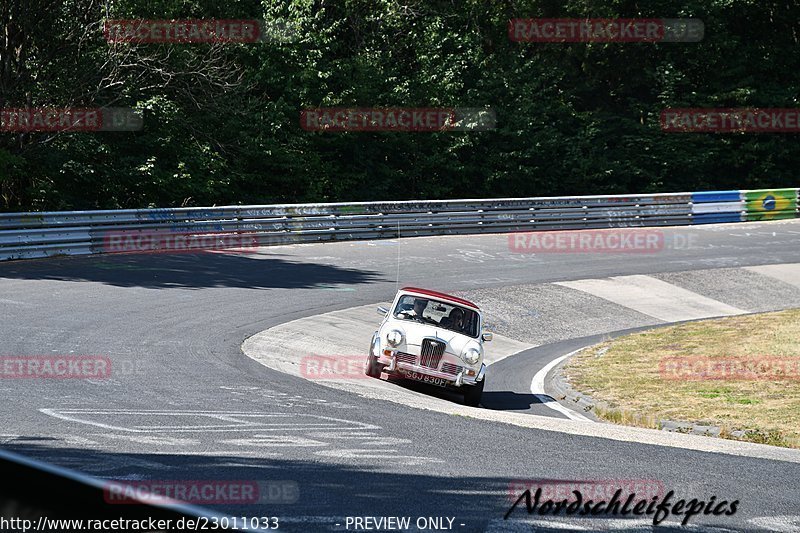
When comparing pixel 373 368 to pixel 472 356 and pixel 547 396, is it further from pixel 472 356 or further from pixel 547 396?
pixel 547 396

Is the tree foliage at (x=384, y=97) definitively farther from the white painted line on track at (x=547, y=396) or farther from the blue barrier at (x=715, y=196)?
the white painted line on track at (x=547, y=396)

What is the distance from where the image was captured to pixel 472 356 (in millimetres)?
13938


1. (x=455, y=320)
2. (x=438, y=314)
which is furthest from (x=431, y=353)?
(x=438, y=314)

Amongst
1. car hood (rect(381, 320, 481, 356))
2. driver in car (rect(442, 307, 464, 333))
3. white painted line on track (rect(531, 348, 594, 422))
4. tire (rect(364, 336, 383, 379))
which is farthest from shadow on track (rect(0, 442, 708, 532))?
driver in car (rect(442, 307, 464, 333))

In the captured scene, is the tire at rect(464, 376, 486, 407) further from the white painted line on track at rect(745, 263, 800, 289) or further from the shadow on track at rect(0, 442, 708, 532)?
the white painted line on track at rect(745, 263, 800, 289)

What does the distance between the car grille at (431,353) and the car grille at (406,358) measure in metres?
0.12

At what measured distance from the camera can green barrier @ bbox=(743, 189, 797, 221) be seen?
3512 cm

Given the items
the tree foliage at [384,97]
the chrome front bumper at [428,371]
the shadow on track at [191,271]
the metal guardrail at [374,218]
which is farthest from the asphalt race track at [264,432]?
the tree foliage at [384,97]

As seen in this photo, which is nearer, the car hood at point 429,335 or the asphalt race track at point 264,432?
the asphalt race track at point 264,432

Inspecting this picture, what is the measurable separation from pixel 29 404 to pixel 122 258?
13.1 m

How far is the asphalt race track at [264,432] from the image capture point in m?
6.54

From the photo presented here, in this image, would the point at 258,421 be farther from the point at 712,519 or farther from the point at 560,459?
the point at 712,519

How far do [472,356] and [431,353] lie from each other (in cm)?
60

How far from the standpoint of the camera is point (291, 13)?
33.1 m
